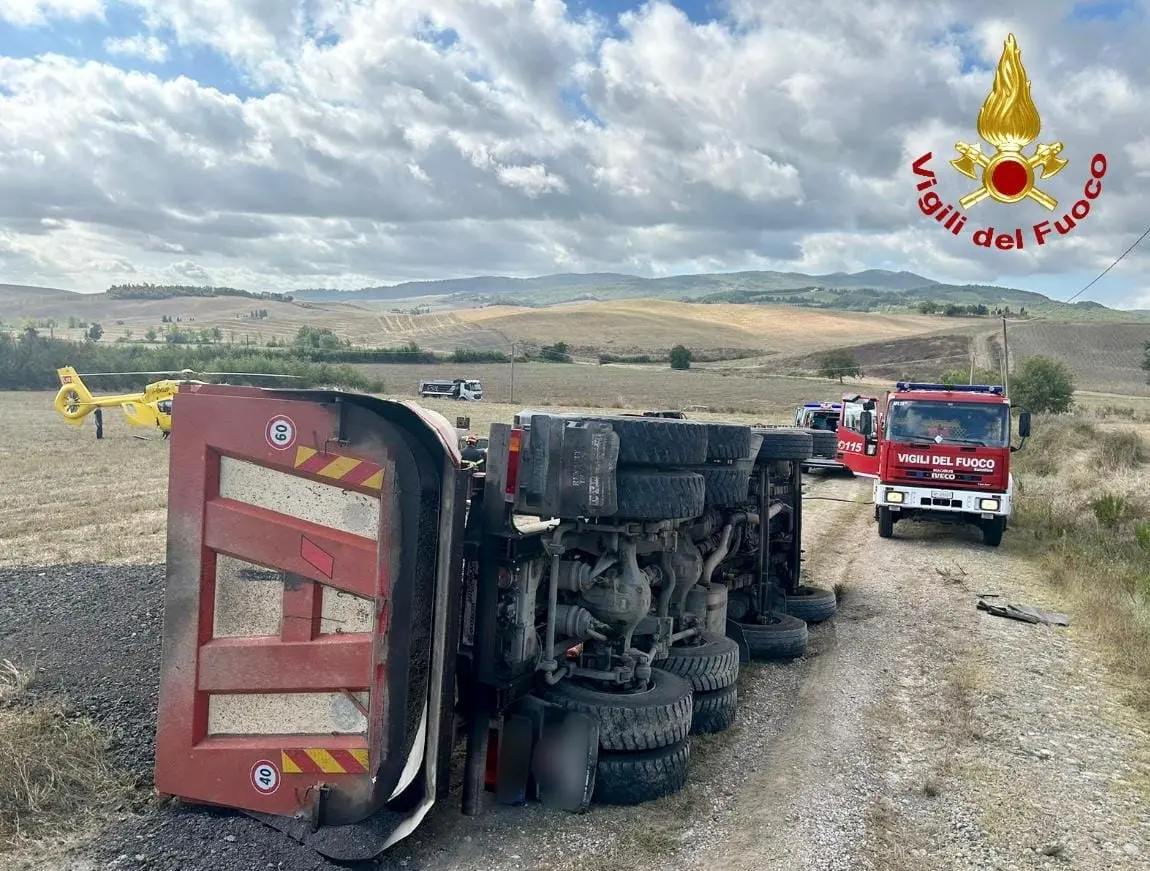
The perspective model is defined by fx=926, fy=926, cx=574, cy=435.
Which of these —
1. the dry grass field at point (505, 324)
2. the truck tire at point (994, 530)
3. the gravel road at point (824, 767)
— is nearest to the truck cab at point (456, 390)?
→ the dry grass field at point (505, 324)

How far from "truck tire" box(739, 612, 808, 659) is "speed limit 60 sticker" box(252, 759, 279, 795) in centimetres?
377

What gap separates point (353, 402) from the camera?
11.1 ft

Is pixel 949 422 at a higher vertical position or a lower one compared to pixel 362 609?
higher

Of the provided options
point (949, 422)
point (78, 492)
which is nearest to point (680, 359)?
point (949, 422)

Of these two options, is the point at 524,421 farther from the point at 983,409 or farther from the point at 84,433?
the point at 84,433

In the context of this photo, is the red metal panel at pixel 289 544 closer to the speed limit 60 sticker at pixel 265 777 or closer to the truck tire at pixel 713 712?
the speed limit 60 sticker at pixel 265 777

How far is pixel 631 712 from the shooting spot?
4.13 metres

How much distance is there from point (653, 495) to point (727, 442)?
109 centimetres

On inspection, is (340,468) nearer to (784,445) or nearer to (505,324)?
(784,445)

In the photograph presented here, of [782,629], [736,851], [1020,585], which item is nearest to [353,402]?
[736,851]

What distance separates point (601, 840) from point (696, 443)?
1.80 metres

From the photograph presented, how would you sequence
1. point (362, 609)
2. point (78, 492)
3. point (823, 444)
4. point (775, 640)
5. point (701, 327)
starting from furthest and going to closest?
point (701, 327), point (78, 492), point (823, 444), point (775, 640), point (362, 609)

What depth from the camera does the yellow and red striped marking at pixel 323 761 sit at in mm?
3475

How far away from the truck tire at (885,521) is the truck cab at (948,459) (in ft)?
0.04
